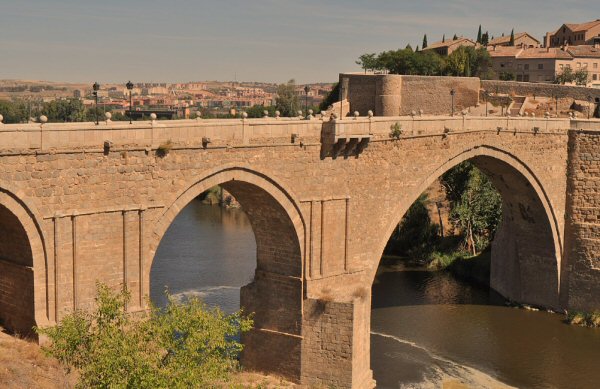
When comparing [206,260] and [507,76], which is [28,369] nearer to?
[206,260]

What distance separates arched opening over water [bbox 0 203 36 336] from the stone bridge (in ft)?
A: 0.11

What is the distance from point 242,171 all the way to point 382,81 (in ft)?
89.0

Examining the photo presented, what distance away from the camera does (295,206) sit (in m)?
18.7

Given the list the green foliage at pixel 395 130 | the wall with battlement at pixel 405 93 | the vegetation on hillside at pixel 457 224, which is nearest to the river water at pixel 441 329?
the vegetation on hillside at pixel 457 224

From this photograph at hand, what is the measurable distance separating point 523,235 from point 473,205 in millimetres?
5821

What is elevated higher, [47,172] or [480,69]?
[480,69]

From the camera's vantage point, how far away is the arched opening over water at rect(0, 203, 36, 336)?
14.0m

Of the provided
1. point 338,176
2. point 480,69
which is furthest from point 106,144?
point 480,69

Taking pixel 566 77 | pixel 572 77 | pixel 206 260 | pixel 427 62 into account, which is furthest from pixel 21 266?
pixel 572 77

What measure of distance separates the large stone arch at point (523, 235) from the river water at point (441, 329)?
2.76ft

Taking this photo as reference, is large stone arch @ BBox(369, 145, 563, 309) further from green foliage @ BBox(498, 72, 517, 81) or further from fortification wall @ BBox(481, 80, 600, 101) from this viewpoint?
green foliage @ BBox(498, 72, 517, 81)

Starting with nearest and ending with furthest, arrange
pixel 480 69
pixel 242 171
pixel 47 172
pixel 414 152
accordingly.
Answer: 1. pixel 47 172
2. pixel 242 171
3. pixel 414 152
4. pixel 480 69

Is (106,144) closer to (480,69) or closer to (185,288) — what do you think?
(185,288)

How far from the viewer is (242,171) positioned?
1736cm
